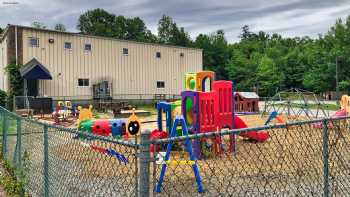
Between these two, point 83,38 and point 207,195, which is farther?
point 83,38

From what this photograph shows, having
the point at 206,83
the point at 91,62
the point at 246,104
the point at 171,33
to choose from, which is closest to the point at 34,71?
the point at 91,62

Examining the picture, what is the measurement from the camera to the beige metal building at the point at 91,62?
26.6m

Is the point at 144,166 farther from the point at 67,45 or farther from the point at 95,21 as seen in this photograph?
the point at 95,21

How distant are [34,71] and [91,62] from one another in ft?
18.5

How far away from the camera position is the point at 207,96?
8.69 metres

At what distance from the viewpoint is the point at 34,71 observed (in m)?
25.1

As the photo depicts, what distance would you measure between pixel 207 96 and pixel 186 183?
289 centimetres

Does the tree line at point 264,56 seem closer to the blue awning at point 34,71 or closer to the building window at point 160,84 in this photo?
the building window at point 160,84

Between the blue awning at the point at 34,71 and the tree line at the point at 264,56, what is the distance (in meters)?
31.9

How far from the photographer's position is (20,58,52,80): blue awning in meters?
24.9

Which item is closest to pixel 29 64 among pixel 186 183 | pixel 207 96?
pixel 207 96

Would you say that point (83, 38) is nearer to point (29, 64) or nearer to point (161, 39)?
point (29, 64)

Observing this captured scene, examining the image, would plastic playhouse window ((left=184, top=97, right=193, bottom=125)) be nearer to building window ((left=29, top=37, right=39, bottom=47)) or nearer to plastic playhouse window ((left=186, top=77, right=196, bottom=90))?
plastic playhouse window ((left=186, top=77, right=196, bottom=90))

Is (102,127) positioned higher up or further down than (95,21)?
further down
